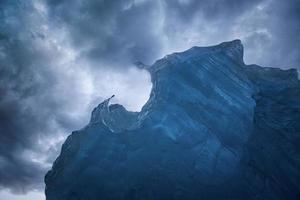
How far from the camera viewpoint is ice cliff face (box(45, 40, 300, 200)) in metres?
42.3

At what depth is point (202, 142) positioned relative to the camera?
140 feet

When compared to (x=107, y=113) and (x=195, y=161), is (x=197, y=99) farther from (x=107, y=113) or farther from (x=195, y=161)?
(x=107, y=113)

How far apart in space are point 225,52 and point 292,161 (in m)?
20.7

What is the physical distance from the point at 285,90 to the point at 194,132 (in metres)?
18.1

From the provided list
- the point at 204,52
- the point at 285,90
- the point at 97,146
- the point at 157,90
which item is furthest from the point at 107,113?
the point at 285,90

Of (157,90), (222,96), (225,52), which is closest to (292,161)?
(222,96)

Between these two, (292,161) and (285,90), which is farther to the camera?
(285,90)

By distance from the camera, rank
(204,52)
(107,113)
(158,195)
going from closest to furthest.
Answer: (158,195) → (204,52) → (107,113)

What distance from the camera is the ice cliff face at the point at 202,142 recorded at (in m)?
42.3

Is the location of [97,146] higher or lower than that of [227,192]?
higher

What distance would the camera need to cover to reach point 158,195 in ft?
143

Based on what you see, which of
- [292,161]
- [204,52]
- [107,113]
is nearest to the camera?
[292,161]

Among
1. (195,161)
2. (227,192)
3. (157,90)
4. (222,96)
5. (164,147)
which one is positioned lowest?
(227,192)

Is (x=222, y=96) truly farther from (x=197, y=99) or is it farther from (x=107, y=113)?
(x=107, y=113)
